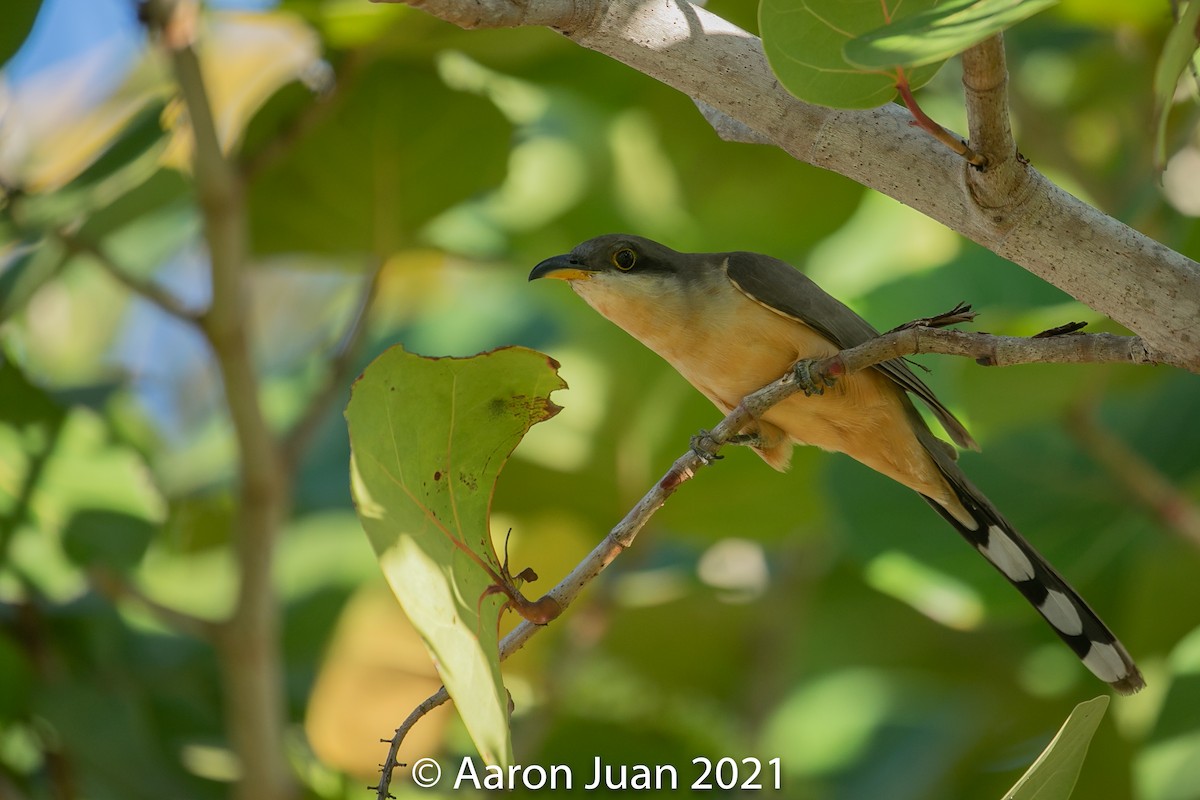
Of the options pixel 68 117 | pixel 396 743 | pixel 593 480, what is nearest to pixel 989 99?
pixel 396 743

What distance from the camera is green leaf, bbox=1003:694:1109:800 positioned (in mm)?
1331

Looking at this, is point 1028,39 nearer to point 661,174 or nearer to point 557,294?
point 661,174

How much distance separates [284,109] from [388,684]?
1.63 m

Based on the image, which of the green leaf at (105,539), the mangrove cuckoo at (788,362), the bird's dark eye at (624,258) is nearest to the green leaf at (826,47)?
the mangrove cuckoo at (788,362)

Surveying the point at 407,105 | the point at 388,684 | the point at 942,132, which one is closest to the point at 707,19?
the point at 942,132

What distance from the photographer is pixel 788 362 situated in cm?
235

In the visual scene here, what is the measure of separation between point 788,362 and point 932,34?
1335 mm

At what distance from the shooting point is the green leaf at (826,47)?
1159 mm

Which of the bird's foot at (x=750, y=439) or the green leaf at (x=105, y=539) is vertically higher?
the green leaf at (x=105, y=539)

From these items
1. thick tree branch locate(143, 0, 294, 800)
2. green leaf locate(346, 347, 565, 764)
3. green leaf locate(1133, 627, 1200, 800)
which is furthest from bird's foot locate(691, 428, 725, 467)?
green leaf locate(1133, 627, 1200, 800)

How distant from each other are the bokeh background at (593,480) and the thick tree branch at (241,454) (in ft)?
0.41

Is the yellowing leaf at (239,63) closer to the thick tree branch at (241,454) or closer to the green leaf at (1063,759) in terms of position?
the thick tree branch at (241,454)

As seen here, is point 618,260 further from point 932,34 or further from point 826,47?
point 932,34

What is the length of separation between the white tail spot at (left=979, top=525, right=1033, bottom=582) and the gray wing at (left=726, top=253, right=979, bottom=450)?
31 cm
